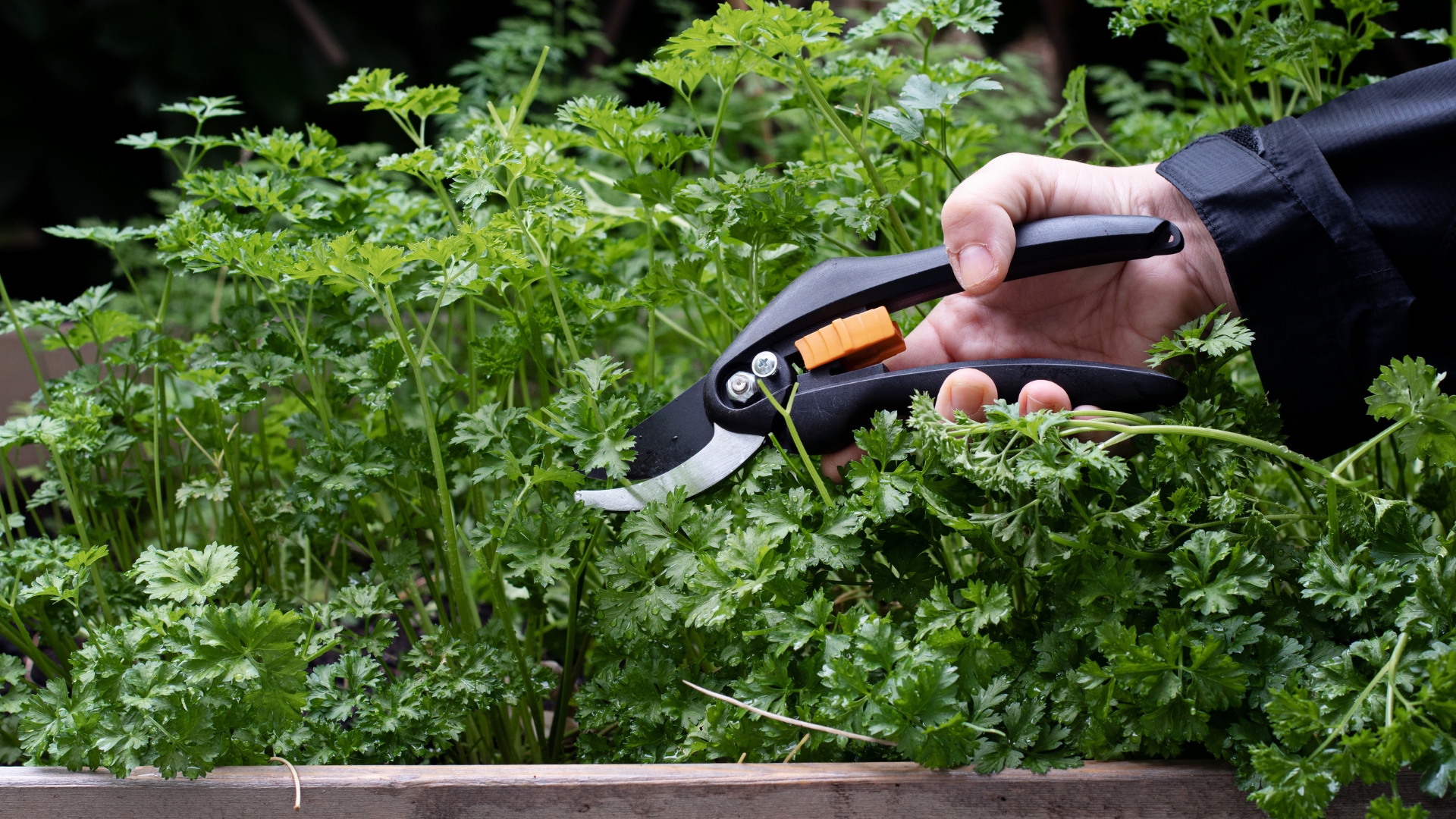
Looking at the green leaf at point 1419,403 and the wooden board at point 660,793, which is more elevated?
the green leaf at point 1419,403

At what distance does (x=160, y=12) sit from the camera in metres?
2.99

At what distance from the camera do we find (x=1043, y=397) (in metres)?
0.90

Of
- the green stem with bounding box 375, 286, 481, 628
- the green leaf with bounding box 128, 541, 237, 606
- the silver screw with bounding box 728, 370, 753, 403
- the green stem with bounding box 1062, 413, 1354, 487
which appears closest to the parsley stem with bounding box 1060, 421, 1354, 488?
the green stem with bounding box 1062, 413, 1354, 487

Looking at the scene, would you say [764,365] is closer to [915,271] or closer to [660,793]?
[915,271]

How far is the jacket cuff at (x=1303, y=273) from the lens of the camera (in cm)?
99

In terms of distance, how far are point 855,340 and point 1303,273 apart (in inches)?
19.1

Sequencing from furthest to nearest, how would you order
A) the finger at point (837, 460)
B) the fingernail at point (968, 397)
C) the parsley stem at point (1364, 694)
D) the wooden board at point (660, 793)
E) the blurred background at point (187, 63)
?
the blurred background at point (187, 63)
the finger at point (837, 460)
the fingernail at point (968, 397)
the wooden board at point (660, 793)
the parsley stem at point (1364, 694)

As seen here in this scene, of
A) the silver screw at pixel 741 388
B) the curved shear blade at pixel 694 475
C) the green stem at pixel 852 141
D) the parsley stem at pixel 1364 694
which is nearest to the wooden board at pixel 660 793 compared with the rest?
the parsley stem at pixel 1364 694

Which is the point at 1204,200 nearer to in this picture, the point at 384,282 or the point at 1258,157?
the point at 1258,157

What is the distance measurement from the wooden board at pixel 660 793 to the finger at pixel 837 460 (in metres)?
0.32

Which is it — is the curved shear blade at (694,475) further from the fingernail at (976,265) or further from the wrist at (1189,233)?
the wrist at (1189,233)

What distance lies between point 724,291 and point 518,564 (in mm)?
455

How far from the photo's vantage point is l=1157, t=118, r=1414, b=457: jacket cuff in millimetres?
988

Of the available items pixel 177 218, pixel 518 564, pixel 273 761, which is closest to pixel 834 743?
pixel 518 564
